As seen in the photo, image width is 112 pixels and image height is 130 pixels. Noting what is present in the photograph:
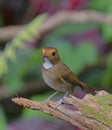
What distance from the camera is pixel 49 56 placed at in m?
1.66

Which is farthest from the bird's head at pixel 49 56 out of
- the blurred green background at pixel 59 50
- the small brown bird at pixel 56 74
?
the blurred green background at pixel 59 50

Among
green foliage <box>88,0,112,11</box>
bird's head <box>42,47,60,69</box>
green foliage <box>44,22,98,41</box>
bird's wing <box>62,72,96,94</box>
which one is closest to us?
bird's head <box>42,47,60,69</box>

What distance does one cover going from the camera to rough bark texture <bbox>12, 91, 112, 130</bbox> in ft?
4.90

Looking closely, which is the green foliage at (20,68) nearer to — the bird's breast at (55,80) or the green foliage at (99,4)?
the green foliage at (99,4)

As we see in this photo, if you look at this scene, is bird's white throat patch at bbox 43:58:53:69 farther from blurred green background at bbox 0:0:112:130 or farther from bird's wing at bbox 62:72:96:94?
blurred green background at bbox 0:0:112:130

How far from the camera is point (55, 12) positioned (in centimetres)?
371

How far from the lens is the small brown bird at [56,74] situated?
1663 millimetres

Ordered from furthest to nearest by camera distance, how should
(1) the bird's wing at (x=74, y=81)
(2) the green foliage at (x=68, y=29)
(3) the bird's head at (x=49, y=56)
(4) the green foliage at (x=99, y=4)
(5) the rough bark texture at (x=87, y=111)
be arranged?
(2) the green foliage at (x=68, y=29) → (4) the green foliage at (x=99, y=4) → (1) the bird's wing at (x=74, y=81) → (3) the bird's head at (x=49, y=56) → (5) the rough bark texture at (x=87, y=111)

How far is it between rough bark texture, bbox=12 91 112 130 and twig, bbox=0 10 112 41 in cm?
180

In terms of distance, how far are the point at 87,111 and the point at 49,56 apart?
0.77 ft

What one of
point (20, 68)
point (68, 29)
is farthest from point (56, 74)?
point (68, 29)

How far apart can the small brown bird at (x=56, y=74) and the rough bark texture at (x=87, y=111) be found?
0.35 ft

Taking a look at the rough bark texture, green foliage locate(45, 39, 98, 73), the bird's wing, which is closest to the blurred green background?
green foliage locate(45, 39, 98, 73)

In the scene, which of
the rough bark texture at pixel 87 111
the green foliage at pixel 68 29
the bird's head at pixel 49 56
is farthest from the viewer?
the green foliage at pixel 68 29
